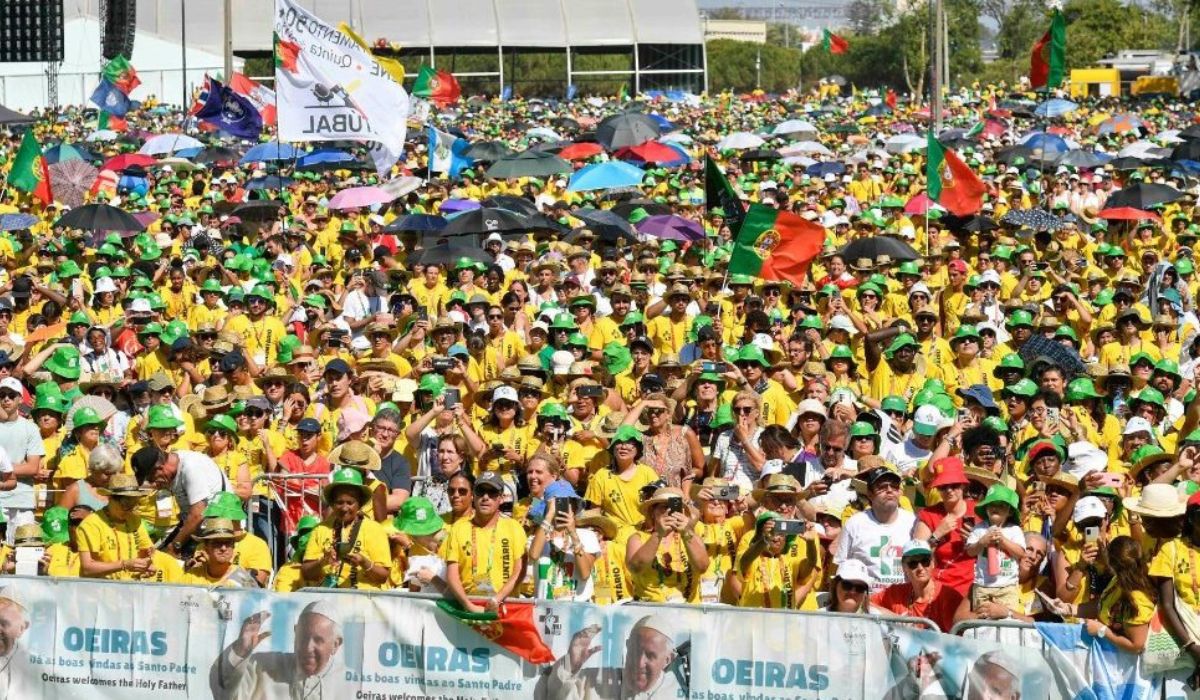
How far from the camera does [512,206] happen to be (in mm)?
23109

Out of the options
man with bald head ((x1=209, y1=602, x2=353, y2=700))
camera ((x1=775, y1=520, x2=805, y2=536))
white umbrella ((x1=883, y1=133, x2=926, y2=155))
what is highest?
white umbrella ((x1=883, y1=133, x2=926, y2=155))

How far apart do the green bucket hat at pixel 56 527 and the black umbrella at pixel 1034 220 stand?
1265 cm

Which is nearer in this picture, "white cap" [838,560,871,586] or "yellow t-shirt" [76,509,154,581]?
"white cap" [838,560,871,586]

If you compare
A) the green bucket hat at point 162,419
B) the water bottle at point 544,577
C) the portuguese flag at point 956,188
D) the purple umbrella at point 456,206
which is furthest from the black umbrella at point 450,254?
the water bottle at point 544,577

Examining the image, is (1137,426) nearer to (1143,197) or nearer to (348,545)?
(348,545)

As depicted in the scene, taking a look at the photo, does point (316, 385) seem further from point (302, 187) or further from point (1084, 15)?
point (1084, 15)

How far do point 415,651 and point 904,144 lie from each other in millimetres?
26285

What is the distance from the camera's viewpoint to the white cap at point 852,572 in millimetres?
9164

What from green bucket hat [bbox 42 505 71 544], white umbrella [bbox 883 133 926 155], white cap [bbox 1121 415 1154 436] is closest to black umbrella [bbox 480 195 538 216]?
white cap [bbox 1121 415 1154 436]

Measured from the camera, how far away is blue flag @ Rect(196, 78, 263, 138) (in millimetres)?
28766

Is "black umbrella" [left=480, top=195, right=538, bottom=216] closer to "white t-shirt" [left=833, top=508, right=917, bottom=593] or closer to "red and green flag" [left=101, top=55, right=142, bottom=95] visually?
"white t-shirt" [left=833, top=508, right=917, bottom=593]

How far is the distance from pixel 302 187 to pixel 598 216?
8607 mm

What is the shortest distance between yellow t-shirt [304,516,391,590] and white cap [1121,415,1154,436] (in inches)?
169

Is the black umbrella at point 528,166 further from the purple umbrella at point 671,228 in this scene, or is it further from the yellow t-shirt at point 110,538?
the yellow t-shirt at point 110,538
